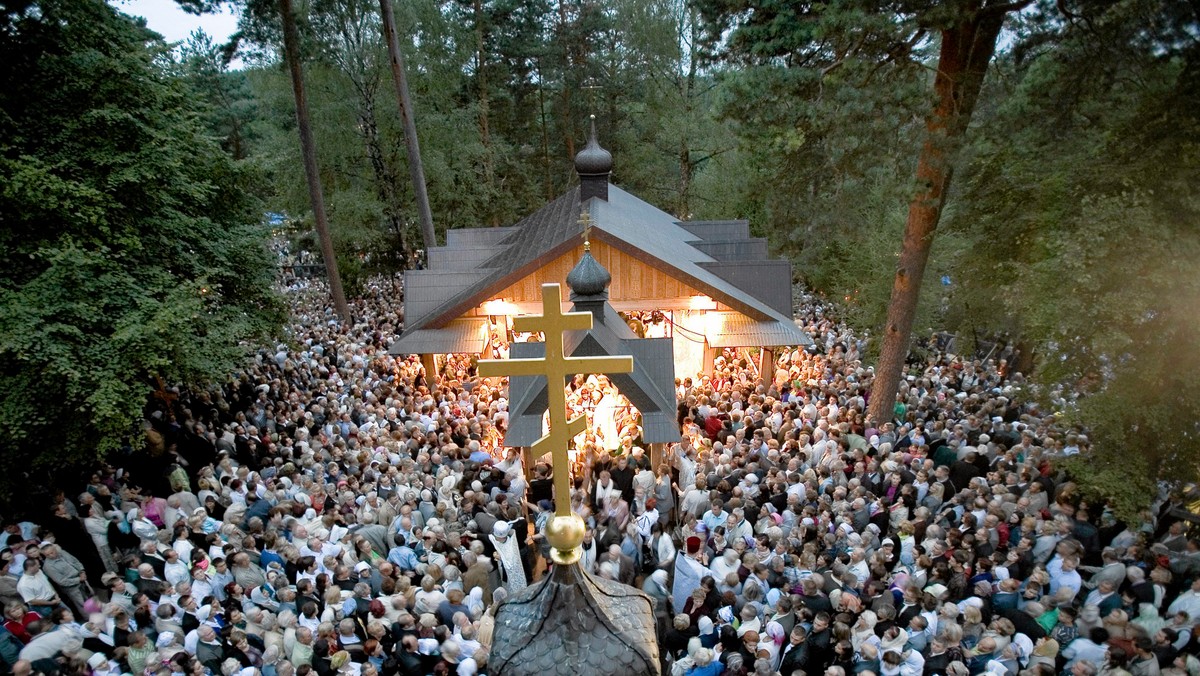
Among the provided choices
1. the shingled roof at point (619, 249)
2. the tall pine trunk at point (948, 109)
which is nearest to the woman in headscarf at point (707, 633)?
the tall pine trunk at point (948, 109)

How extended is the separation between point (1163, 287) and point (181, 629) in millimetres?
10782

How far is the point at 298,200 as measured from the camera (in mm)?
25906

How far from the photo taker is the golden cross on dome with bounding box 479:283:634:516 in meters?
3.14

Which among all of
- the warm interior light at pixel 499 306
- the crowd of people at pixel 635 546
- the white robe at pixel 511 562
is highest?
the warm interior light at pixel 499 306

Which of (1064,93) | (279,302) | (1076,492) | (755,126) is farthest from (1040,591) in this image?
(279,302)

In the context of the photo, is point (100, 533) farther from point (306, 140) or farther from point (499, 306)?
point (306, 140)

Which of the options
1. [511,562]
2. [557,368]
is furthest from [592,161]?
[557,368]

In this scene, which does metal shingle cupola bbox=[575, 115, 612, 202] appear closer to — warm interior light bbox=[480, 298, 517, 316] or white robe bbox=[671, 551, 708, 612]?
warm interior light bbox=[480, 298, 517, 316]

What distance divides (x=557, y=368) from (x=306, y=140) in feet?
61.5

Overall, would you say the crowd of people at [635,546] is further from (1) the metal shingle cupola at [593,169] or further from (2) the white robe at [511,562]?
(1) the metal shingle cupola at [593,169]

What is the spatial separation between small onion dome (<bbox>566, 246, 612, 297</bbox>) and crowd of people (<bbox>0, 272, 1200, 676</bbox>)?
2517mm

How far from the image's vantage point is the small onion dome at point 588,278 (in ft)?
37.4

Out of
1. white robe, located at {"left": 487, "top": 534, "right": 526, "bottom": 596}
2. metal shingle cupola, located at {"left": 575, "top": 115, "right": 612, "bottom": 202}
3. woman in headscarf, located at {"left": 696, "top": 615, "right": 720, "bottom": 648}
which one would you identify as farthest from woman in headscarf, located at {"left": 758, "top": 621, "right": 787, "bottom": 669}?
metal shingle cupola, located at {"left": 575, "top": 115, "right": 612, "bottom": 202}

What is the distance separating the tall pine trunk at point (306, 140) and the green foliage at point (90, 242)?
7.13 m
